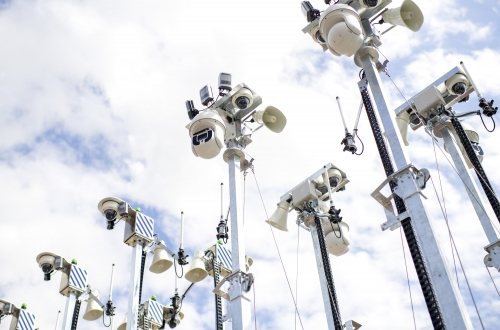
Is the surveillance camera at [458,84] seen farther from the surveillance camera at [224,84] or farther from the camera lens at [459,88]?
the surveillance camera at [224,84]

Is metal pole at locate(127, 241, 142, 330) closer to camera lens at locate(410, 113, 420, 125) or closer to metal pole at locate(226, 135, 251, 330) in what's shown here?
metal pole at locate(226, 135, 251, 330)

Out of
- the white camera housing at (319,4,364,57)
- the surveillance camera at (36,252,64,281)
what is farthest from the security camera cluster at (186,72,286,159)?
the surveillance camera at (36,252,64,281)

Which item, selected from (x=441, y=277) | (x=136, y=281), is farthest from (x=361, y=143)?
(x=136, y=281)

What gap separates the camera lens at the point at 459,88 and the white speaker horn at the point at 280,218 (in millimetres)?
3952

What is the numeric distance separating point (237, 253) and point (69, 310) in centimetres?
720

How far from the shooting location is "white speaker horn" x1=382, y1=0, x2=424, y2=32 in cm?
879

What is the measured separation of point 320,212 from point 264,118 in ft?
6.92

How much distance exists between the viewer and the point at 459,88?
10914 millimetres

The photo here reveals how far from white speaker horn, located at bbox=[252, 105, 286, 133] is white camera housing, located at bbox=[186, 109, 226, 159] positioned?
2.93 feet

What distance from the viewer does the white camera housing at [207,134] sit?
916cm

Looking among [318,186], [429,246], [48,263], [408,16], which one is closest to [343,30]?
[408,16]

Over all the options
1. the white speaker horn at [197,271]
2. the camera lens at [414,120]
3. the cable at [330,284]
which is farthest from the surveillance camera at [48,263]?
the camera lens at [414,120]

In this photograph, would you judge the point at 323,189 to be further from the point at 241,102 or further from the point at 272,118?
the point at 241,102

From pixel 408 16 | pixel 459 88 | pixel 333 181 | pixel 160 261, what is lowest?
pixel 160 261
